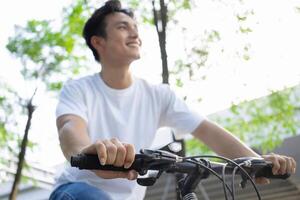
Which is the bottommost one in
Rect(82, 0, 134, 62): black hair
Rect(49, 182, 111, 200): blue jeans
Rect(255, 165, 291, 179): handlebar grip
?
Rect(49, 182, 111, 200): blue jeans

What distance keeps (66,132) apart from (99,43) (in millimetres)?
865

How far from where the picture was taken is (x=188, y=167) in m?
1.60

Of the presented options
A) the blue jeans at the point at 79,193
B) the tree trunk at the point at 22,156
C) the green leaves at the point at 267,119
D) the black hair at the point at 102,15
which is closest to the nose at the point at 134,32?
the black hair at the point at 102,15

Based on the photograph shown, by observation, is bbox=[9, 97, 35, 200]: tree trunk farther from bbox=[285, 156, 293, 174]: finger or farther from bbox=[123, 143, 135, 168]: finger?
bbox=[123, 143, 135, 168]: finger

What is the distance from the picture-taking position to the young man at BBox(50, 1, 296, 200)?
2008 mm

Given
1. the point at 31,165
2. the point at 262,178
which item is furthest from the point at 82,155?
the point at 31,165

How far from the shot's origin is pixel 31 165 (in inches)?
403

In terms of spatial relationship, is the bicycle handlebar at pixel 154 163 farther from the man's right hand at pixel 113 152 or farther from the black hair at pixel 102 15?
the black hair at pixel 102 15

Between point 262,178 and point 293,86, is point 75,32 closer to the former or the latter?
point 293,86

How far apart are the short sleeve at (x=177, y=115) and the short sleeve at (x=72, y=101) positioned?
19.2 inches

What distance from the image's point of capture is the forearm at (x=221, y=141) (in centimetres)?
221

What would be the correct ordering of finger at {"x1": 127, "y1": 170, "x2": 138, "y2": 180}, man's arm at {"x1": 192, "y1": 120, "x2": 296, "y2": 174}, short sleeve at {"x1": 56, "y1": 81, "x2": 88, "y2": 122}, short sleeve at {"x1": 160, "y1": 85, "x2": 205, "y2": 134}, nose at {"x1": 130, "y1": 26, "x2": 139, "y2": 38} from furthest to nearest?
1. nose at {"x1": 130, "y1": 26, "x2": 139, "y2": 38}
2. short sleeve at {"x1": 160, "y1": 85, "x2": 205, "y2": 134}
3. man's arm at {"x1": 192, "y1": 120, "x2": 296, "y2": 174}
4. short sleeve at {"x1": 56, "y1": 81, "x2": 88, "y2": 122}
5. finger at {"x1": 127, "y1": 170, "x2": 138, "y2": 180}

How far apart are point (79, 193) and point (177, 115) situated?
0.77 metres

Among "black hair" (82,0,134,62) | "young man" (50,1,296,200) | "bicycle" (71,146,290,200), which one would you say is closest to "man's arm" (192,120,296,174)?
"young man" (50,1,296,200)
